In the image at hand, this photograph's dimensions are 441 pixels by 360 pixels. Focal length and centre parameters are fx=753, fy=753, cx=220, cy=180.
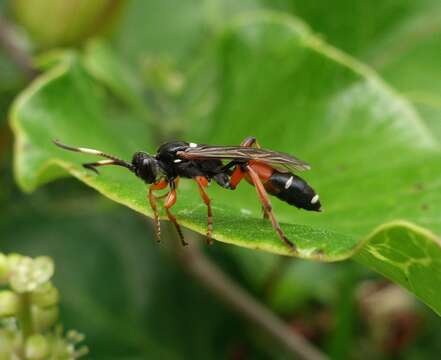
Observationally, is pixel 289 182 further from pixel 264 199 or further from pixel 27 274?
pixel 27 274

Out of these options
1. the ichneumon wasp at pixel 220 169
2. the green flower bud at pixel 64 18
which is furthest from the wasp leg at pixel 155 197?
the green flower bud at pixel 64 18

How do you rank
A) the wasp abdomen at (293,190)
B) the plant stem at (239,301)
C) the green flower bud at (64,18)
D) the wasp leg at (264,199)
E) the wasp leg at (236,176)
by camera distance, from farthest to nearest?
the green flower bud at (64,18) → the plant stem at (239,301) → the wasp leg at (236,176) → the wasp abdomen at (293,190) → the wasp leg at (264,199)

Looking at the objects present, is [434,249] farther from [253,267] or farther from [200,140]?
[253,267]

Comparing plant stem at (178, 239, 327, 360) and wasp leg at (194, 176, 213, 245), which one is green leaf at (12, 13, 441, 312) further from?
plant stem at (178, 239, 327, 360)

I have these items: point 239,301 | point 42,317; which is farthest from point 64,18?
point 42,317

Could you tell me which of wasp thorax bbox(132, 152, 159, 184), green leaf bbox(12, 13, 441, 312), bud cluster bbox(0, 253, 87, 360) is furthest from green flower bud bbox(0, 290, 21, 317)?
wasp thorax bbox(132, 152, 159, 184)

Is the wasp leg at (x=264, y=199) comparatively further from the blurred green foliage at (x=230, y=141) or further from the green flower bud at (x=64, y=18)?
the green flower bud at (x=64, y=18)

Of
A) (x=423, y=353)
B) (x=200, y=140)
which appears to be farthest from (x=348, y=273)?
(x=200, y=140)
